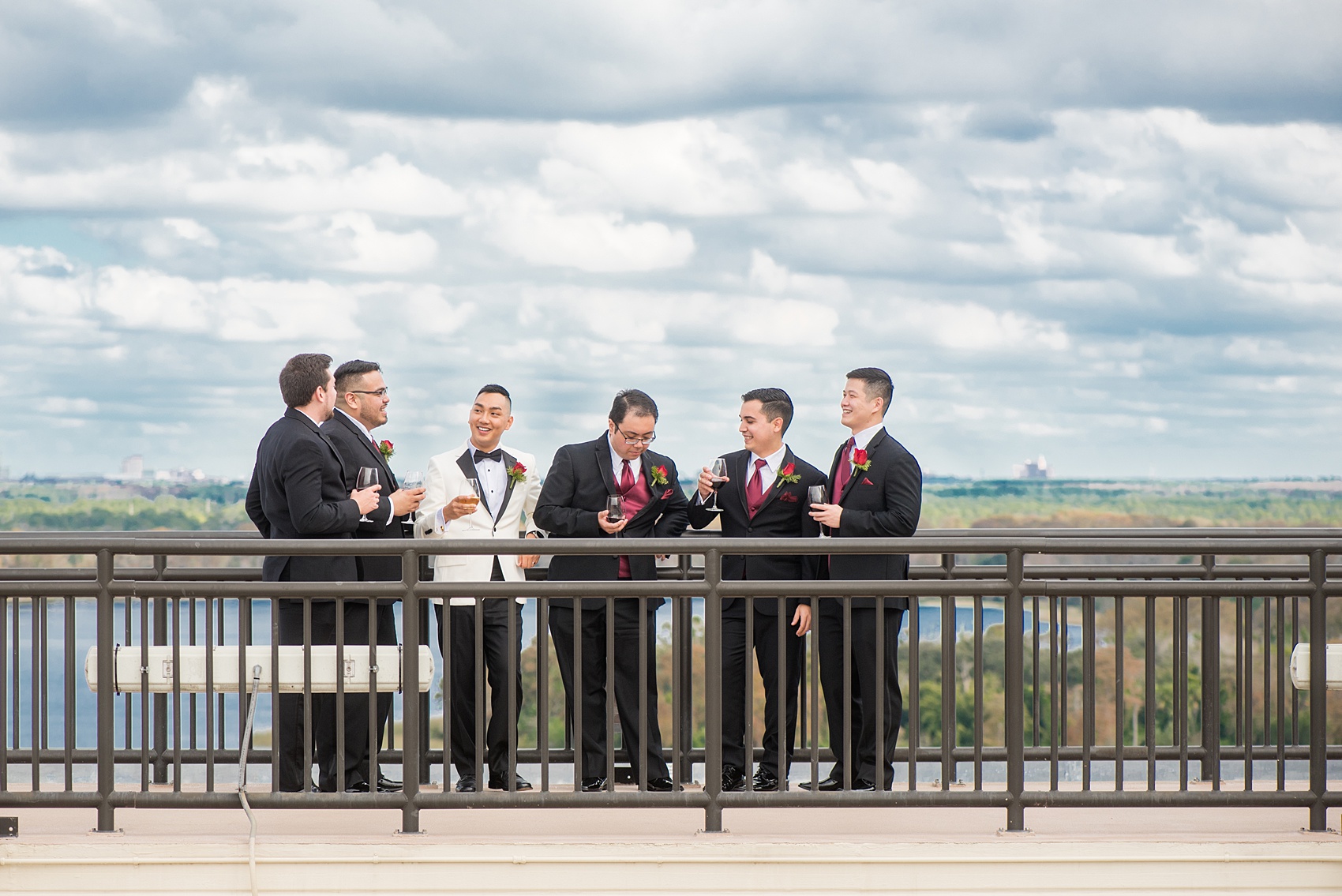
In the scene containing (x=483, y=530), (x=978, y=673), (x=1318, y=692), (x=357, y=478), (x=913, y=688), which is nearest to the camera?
(x=913, y=688)

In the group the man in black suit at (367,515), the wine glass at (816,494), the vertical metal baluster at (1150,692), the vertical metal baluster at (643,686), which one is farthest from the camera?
the man in black suit at (367,515)

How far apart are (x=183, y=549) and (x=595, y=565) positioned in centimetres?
197

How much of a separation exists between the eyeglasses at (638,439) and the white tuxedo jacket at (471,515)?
54cm

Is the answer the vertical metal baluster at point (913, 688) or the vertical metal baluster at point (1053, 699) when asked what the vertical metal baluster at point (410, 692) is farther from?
the vertical metal baluster at point (1053, 699)

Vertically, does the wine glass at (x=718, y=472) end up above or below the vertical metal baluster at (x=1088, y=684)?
above

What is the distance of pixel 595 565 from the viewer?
19.8ft

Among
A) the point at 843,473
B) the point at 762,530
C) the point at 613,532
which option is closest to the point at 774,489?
the point at 762,530

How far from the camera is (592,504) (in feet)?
19.9

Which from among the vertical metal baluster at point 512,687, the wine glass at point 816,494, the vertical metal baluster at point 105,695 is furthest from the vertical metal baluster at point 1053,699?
the vertical metal baluster at point 105,695

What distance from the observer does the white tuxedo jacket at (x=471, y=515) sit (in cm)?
602

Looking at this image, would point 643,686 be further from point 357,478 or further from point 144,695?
point 144,695

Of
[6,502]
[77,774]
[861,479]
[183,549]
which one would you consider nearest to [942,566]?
[861,479]

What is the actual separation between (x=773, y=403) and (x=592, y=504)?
1005 millimetres

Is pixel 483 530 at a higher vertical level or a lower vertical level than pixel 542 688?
higher
